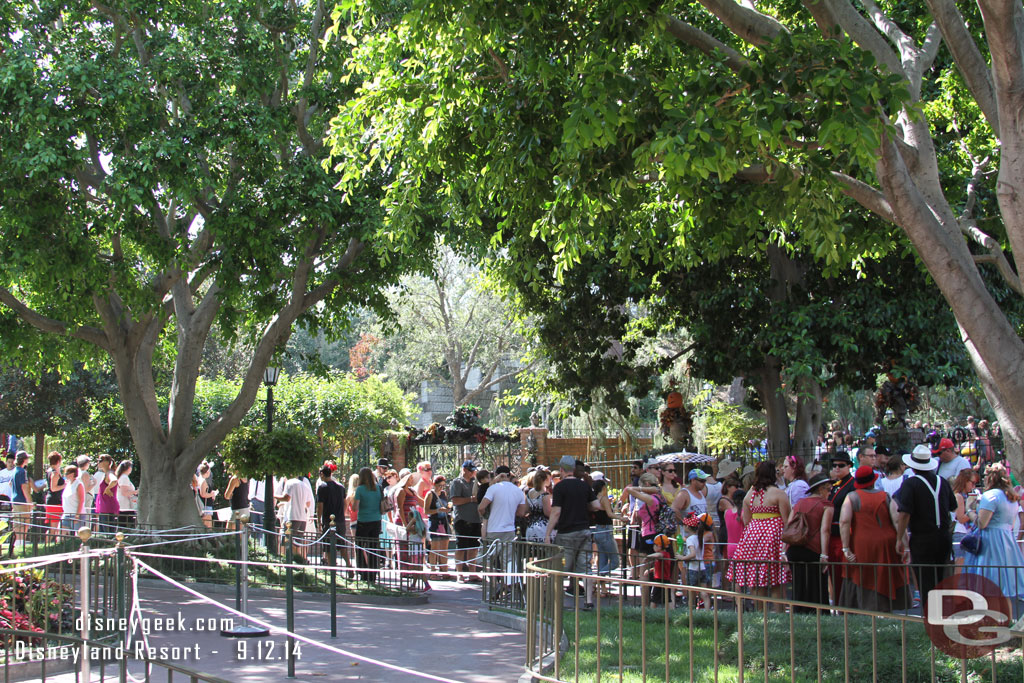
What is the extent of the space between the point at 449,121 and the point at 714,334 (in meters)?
10.2

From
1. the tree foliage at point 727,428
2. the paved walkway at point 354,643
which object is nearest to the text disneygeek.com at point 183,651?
the paved walkway at point 354,643

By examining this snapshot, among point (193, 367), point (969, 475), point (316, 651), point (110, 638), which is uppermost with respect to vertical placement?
point (193, 367)

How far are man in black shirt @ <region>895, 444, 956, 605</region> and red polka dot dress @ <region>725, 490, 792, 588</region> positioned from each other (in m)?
1.35

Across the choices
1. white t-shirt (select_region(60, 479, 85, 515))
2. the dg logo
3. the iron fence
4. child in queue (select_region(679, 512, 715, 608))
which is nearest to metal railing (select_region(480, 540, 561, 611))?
child in queue (select_region(679, 512, 715, 608))

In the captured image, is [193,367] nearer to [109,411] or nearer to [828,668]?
[109,411]

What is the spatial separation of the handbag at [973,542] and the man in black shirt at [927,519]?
0.50ft

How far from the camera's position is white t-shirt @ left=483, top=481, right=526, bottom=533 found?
13.4 metres

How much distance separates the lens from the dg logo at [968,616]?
20.8 feet

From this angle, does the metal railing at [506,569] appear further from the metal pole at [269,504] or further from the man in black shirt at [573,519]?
the metal pole at [269,504]

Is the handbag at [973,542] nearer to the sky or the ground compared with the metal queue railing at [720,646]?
nearer to the sky

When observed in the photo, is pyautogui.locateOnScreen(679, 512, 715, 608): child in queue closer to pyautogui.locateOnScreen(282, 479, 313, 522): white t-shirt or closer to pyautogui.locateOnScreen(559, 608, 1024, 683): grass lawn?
pyautogui.locateOnScreen(559, 608, 1024, 683): grass lawn

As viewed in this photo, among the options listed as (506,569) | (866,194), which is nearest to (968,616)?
(866,194)

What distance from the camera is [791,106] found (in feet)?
22.2

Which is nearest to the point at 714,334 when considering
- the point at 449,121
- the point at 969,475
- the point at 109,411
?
the point at 969,475
